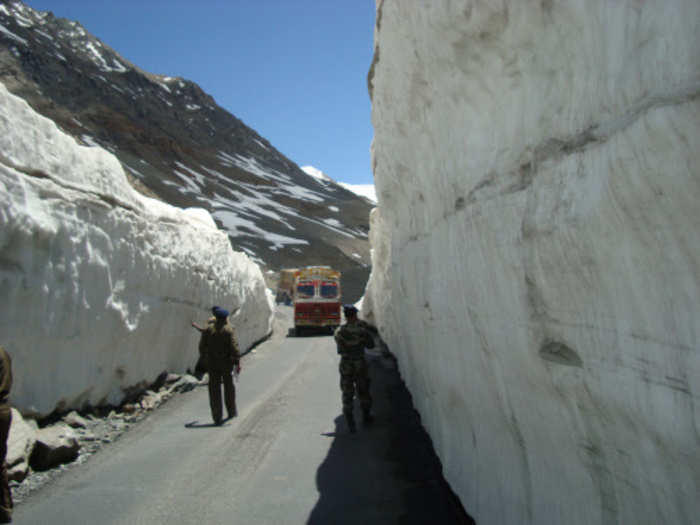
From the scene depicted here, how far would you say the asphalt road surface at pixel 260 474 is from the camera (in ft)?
15.3

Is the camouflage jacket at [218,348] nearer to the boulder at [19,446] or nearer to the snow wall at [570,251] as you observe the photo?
the boulder at [19,446]

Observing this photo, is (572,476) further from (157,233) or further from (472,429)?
(157,233)

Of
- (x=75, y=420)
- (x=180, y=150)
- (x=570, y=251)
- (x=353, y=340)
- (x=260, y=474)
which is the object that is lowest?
(x=260, y=474)

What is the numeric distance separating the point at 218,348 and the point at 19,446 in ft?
10.3

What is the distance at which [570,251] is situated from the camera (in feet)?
8.35

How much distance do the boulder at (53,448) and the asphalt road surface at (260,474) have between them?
0.84 ft

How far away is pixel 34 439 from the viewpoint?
18.6 ft

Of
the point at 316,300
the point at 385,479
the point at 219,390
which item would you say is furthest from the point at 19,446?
the point at 316,300

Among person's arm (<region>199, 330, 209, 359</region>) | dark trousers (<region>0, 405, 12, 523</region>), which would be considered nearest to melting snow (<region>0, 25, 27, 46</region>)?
person's arm (<region>199, 330, 209, 359</region>)

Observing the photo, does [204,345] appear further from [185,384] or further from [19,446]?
[19,446]

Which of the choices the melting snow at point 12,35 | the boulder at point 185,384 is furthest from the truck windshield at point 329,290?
the melting snow at point 12,35

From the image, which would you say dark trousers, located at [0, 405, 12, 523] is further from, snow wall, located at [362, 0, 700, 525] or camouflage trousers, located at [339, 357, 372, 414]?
camouflage trousers, located at [339, 357, 372, 414]

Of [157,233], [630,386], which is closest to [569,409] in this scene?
[630,386]

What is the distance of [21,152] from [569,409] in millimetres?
6729
